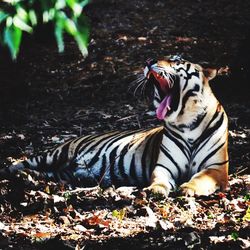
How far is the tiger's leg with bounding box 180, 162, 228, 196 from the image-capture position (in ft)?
15.9

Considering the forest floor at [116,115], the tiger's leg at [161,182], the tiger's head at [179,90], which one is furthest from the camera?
the tiger's head at [179,90]

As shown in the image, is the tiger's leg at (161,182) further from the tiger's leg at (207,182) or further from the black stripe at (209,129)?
the black stripe at (209,129)

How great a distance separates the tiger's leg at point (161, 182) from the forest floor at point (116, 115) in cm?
8

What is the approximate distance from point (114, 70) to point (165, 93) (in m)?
4.78

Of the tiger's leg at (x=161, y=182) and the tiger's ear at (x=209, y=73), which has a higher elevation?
the tiger's ear at (x=209, y=73)

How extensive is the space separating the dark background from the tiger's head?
36.3 inches

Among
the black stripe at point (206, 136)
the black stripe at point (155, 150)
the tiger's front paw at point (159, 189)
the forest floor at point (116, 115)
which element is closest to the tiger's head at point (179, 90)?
the black stripe at point (206, 136)

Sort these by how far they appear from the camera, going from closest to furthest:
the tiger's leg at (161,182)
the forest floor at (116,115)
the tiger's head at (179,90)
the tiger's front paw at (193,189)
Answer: the forest floor at (116,115) → the tiger's front paw at (193,189) → the tiger's leg at (161,182) → the tiger's head at (179,90)

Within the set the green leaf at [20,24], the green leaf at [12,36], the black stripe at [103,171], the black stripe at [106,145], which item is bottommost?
the black stripe at [103,171]

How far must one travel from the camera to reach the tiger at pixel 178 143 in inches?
203

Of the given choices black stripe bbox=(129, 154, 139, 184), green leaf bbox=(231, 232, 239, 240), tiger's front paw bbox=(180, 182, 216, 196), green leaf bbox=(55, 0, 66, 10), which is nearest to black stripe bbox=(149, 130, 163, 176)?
black stripe bbox=(129, 154, 139, 184)

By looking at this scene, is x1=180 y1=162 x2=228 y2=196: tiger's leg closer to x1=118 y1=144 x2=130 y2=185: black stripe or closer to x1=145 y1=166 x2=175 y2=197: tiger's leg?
x1=145 y1=166 x2=175 y2=197: tiger's leg

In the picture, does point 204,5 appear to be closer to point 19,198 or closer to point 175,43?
point 175,43

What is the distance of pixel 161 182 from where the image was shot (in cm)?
509
